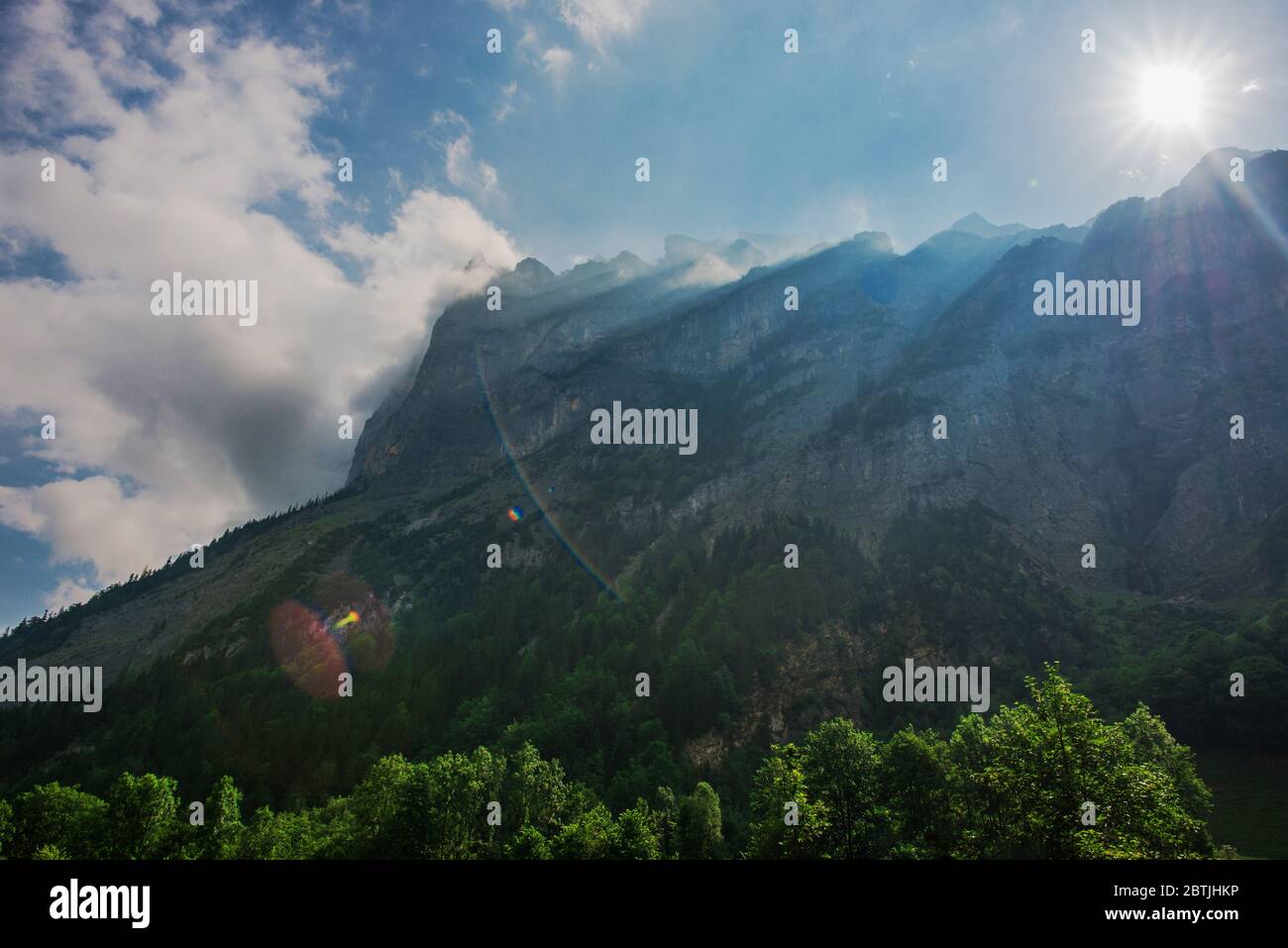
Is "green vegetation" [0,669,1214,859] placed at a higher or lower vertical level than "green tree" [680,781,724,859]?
higher

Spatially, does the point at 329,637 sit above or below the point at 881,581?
below

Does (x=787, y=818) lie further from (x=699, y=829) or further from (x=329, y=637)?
(x=329, y=637)

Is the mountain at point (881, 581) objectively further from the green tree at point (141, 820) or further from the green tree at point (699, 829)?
the green tree at point (141, 820)

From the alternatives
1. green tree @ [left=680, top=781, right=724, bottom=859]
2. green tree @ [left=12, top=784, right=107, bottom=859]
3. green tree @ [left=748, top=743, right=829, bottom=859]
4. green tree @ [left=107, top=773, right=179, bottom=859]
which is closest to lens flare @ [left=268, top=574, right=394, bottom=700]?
green tree @ [left=12, top=784, right=107, bottom=859]

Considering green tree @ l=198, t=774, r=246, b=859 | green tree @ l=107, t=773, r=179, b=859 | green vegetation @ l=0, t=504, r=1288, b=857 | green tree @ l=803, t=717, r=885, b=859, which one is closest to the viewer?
green tree @ l=803, t=717, r=885, b=859

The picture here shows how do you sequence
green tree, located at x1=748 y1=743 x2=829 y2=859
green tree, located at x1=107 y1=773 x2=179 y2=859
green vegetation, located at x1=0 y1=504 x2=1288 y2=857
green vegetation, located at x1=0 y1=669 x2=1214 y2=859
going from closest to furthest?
green vegetation, located at x1=0 y1=669 x2=1214 y2=859, green tree, located at x1=748 y1=743 x2=829 y2=859, green tree, located at x1=107 y1=773 x2=179 y2=859, green vegetation, located at x1=0 y1=504 x2=1288 y2=857

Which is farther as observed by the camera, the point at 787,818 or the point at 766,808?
the point at 766,808

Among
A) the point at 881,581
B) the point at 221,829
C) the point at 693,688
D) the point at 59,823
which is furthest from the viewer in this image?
the point at 881,581

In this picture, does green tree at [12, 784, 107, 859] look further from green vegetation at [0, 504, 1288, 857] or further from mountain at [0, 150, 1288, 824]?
mountain at [0, 150, 1288, 824]

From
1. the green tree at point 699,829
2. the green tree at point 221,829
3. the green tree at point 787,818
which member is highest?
the green tree at point 787,818

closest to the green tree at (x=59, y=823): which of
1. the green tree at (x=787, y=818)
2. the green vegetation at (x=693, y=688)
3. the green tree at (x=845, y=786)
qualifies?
the green vegetation at (x=693, y=688)

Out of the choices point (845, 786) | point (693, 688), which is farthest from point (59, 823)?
point (693, 688)

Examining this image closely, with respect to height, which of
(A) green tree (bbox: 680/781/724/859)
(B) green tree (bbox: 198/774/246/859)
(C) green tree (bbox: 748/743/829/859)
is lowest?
(A) green tree (bbox: 680/781/724/859)
